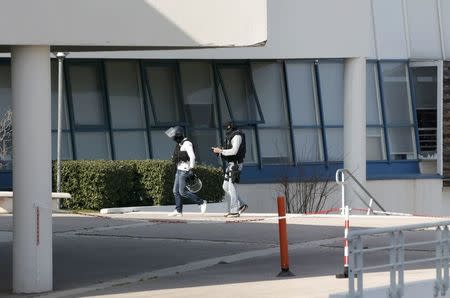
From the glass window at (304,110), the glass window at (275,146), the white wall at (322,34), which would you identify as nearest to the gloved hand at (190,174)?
the white wall at (322,34)

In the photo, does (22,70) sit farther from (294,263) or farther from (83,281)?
(294,263)

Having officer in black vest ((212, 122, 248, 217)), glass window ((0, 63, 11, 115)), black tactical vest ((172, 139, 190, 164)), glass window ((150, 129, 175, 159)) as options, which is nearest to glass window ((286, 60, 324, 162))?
glass window ((150, 129, 175, 159))

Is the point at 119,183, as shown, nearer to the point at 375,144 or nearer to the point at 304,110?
the point at 304,110

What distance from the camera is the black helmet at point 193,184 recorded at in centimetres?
2359

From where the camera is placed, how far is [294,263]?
53.7ft

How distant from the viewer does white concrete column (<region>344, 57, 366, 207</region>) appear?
3070 cm

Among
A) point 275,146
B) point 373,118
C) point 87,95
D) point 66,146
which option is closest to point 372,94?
point 373,118

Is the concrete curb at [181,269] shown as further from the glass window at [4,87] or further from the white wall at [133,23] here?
the glass window at [4,87]

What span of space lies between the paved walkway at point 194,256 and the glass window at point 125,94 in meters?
6.09

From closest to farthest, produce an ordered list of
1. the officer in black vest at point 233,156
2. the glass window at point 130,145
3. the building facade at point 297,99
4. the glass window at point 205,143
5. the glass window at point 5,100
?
the officer in black vest at point 233,156 < the glass window at point 5,100 < the building facade at point 297,99 < the glass window at point 130,145 < the glass window at point 205,143

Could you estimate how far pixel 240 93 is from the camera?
104 feet

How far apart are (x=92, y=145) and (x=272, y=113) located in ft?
17.0

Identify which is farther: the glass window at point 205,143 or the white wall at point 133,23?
the glass window at point 205,143

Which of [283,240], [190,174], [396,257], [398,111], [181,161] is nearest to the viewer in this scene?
[396,257]
